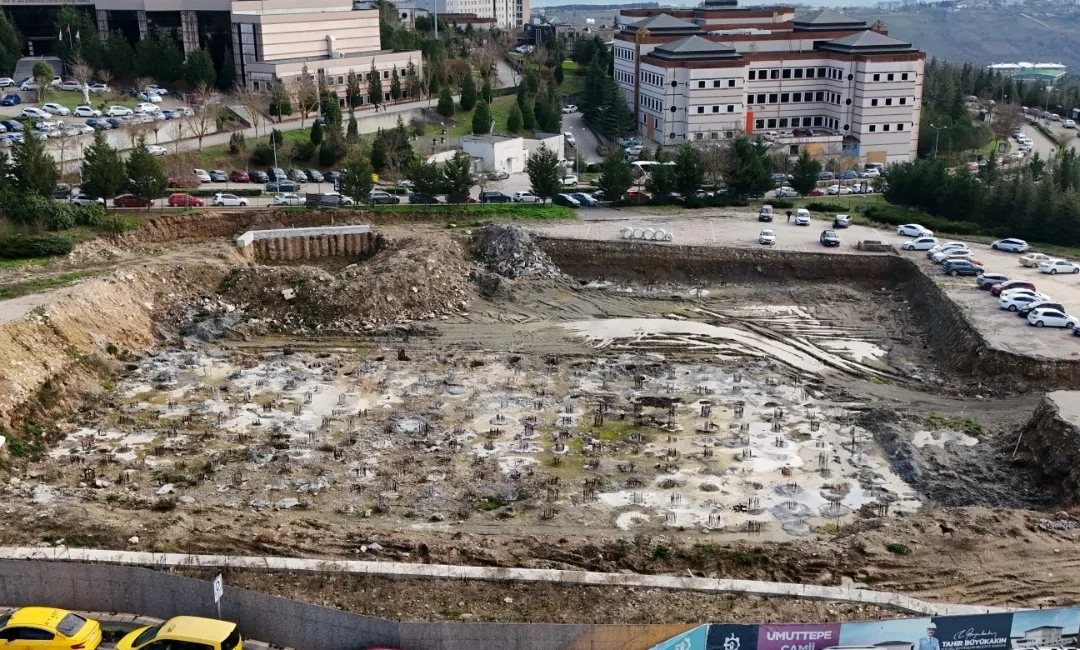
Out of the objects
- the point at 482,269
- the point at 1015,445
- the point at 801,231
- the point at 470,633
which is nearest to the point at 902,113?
the point at 801,231

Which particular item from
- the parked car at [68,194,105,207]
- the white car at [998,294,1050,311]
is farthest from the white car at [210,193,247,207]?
the white car at [998,294,1050,311]

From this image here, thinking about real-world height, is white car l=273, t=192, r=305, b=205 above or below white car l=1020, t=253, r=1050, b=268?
above

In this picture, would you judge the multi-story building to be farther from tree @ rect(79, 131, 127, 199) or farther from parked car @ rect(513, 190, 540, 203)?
tree @ rect(79, 131, 127, 199)

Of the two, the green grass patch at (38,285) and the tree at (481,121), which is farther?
the tree at (481,121)

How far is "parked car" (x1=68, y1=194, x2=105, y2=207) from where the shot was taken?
4291 cm

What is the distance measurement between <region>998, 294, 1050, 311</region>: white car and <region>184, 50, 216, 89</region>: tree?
166 feet

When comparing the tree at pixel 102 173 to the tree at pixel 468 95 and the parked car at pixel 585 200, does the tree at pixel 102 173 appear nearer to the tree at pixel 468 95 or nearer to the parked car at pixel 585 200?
the parked car at pixel 585 200

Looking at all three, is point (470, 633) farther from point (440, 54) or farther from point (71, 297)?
point (440, 54)

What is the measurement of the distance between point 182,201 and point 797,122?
4322 centimetres

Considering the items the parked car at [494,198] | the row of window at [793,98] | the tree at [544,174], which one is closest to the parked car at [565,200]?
the tree at [544,174]

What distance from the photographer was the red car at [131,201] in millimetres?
43750

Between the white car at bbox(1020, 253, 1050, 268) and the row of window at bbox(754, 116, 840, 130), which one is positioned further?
the row of window at bbox(754, 116, 840, 130)

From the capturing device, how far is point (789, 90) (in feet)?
232

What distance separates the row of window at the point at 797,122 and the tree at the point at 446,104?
810 inches
